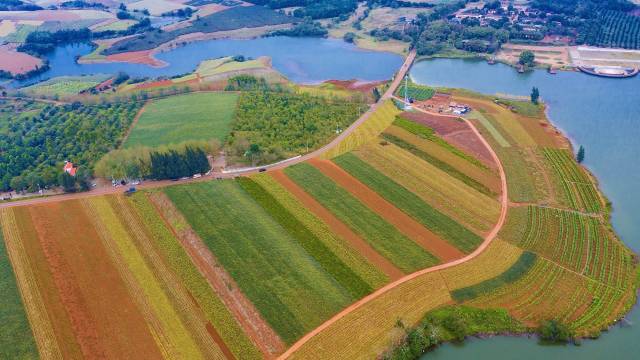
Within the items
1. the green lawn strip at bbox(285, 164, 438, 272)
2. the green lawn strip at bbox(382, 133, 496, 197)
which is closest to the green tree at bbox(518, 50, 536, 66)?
the green lawn strip at bbox(382, 133, 496, 197)

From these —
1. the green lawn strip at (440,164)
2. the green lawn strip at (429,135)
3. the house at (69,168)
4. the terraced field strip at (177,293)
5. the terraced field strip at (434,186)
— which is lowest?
the house at (69,168)

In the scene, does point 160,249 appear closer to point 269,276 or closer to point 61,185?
point 269,276

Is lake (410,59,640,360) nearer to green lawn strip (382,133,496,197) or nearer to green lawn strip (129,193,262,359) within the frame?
green lawn strip (382,133,496,197)

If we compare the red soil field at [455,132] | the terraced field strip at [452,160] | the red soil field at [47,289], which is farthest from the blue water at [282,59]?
the red soil field at [47,289]

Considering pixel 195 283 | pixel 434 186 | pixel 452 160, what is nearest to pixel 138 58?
pixel 452 160

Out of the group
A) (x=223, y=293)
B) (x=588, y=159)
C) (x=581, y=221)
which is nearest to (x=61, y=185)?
(x=223, y=293)

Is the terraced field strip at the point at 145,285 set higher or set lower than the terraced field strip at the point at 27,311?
higher

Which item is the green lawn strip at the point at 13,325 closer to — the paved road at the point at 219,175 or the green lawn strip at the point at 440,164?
the paved road at the point at 219,175
